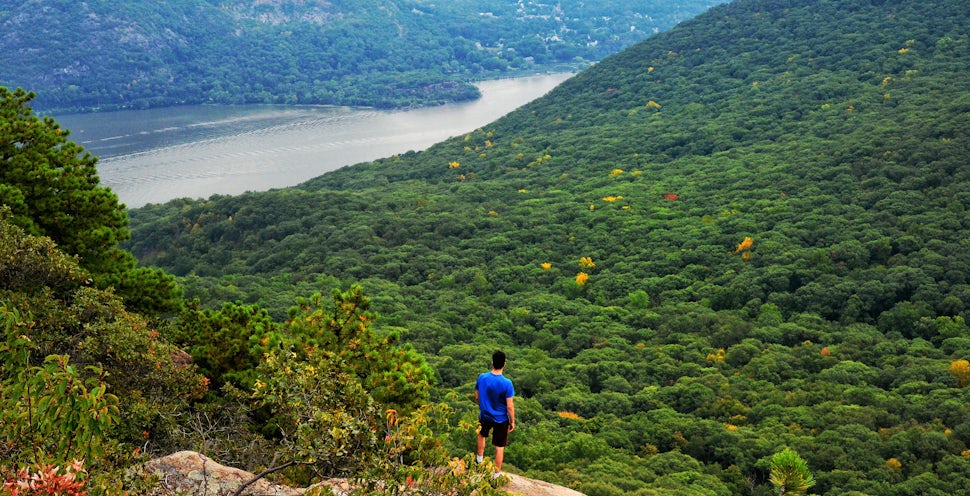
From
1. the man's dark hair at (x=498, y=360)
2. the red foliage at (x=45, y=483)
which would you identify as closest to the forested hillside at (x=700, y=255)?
the man's dark hair at (x=498, y=360)

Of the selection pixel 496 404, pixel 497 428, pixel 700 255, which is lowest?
pixel 700 255

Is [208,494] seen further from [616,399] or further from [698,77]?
[698,77]

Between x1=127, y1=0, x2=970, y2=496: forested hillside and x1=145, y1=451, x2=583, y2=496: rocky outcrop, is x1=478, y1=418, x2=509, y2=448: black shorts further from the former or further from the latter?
x1=127, y1=0, x2=970, y2=496: forested hillside

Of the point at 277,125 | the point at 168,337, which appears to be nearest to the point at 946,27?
the point at 168,337

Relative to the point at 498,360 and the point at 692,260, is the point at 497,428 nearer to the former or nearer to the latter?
the point at 498,360

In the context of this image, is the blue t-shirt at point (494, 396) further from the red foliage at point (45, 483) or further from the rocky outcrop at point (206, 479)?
the red foliage at point (45, 483)

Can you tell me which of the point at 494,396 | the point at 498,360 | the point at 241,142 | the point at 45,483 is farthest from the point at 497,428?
the point at 241,142
